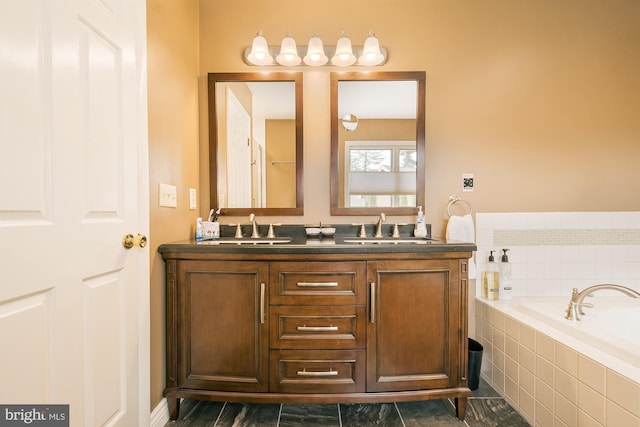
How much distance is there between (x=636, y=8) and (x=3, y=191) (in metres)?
3.46

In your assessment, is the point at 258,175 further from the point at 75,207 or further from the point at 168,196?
the point at 75,207

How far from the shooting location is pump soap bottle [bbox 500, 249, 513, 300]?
6.16 feet

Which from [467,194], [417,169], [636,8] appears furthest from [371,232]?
[636,8]

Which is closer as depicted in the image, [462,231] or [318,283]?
[318,283]

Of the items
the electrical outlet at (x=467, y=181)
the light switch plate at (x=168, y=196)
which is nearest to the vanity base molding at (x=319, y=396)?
the light switch plate at (x=168, y=196)

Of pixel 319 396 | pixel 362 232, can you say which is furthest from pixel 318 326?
pixel 362 232

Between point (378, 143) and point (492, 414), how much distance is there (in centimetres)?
165

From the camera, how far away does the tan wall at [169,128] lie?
139 cm

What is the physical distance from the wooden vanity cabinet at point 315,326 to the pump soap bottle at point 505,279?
669mm

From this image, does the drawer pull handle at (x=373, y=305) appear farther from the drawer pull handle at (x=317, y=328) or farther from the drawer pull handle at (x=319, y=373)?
the drawer pull handle at (x=319, y=373)

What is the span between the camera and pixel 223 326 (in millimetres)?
1398

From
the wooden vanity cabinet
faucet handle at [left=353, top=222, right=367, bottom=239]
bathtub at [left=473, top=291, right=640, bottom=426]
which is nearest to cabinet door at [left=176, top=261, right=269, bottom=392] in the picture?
the wooden vanity cabinet

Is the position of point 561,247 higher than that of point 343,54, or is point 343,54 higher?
point 343,54

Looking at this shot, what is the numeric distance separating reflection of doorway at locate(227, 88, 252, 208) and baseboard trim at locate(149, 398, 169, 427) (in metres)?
1.14
